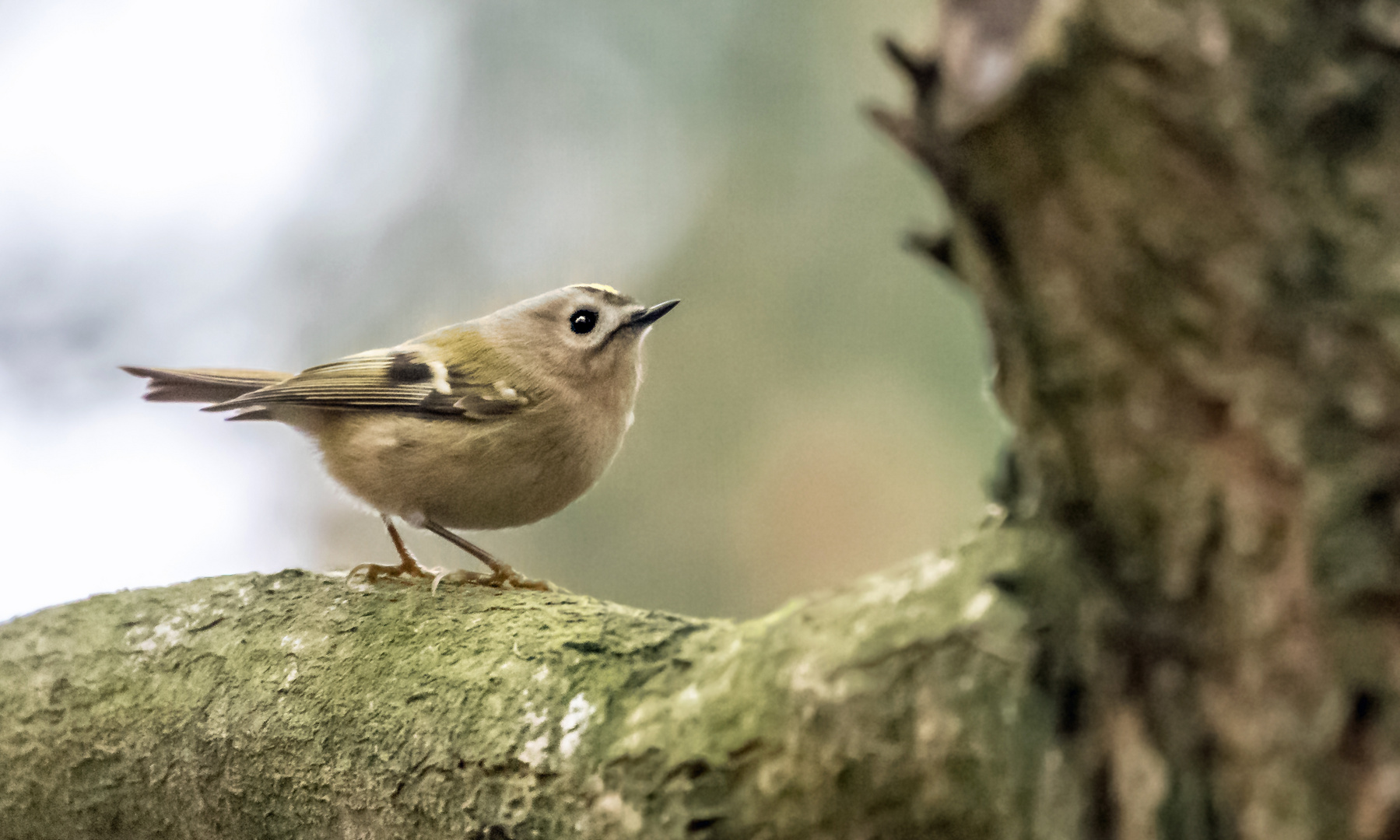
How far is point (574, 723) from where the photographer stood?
164 centimetres

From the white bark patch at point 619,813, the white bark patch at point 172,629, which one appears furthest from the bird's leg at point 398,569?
the white bark patch at point 619,813

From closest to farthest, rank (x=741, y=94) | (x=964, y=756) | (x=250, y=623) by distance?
(x=964, y=756), (x=250, y=623), (x=741, y=94)

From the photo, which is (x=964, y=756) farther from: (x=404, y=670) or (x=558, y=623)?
(x=404, y=670)

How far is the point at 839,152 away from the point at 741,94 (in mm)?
669

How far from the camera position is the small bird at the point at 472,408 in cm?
310

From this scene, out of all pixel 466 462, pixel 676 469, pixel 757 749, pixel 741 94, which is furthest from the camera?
pixel 741 94

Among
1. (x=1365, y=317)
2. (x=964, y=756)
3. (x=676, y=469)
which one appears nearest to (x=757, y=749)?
(x=964, y=756)

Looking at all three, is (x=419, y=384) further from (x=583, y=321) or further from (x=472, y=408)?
(x=583, y=321)

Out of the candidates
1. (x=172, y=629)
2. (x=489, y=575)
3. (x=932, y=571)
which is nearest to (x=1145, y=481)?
(x=932, y=571)

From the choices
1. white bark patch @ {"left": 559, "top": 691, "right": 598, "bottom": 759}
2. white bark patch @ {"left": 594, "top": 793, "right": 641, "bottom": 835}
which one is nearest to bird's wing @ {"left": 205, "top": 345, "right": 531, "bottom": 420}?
white bark patch @ {"left": 559, "top": 691, "right": 598, "bottom": 759}

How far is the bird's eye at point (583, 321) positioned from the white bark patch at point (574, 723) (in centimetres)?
190

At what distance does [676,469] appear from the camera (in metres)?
5.84

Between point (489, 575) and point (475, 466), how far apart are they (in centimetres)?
40

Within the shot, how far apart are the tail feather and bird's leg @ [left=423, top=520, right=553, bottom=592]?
792 millimetres
